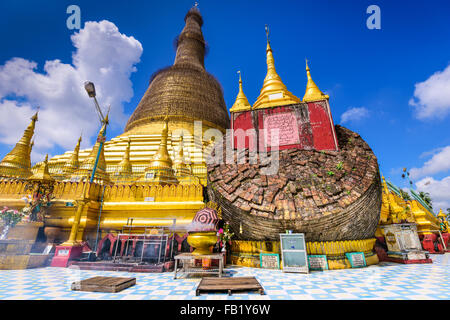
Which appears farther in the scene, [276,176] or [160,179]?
[160,179]

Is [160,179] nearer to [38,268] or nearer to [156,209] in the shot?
[156,209]

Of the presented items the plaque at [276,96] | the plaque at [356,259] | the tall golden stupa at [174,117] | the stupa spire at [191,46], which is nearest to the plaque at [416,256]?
the plaque at [356,259]

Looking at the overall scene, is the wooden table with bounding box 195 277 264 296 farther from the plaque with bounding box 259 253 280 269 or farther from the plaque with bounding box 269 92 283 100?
the plaque with bounding box 269 92 283 100

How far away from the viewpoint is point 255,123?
8328mm

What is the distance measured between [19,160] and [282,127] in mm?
17241

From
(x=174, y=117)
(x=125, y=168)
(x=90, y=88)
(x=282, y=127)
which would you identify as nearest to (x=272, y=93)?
(x=282, y=127)

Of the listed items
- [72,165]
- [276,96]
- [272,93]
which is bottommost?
[72,165]

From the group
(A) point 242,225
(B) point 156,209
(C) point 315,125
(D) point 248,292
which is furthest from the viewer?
(B) point 156,209

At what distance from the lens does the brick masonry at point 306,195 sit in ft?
17.5

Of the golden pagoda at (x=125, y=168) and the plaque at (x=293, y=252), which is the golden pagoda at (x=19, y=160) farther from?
the plaque at (x=293, y=252)

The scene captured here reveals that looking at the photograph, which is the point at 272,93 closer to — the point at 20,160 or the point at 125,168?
the point at 125,168

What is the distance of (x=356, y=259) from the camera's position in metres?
5.57
